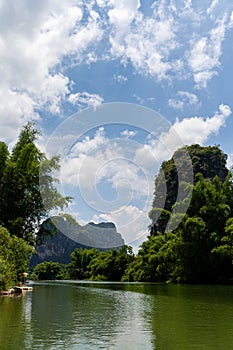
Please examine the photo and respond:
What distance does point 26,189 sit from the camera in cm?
1991

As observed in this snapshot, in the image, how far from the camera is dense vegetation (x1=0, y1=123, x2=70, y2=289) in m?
18.9

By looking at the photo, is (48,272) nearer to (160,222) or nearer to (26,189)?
(160,222)

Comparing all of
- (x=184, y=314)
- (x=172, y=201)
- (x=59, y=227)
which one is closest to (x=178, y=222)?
(x=59, y=227)

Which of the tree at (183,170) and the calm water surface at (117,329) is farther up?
the tree at (183,170)

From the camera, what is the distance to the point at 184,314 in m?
8.88

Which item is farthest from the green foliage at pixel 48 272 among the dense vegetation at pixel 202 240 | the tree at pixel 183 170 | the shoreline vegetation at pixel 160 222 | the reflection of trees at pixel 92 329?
the reflection of trees at pixel 92 329

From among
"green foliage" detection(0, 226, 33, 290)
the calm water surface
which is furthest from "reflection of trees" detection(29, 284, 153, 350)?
"green foliage" detection(0, 226, 33, 290)

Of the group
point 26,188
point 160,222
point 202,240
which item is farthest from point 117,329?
point 160,222

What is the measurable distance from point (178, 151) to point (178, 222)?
2343 cm

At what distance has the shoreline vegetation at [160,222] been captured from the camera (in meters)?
18.7

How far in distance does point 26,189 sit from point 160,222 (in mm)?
28723

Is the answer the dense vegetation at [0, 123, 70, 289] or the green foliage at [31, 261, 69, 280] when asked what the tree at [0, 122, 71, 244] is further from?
the green foliage at [31, 261, 69, 280]

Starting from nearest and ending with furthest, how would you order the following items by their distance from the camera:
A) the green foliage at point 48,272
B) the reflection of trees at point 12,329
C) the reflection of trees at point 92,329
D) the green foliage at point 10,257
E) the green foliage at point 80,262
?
the reflection of trees at point 12,329 → the reflection of trees at point 92,329 → the green foliage at point 10,257 → the green foliage at point 80,262 → the green foliage at point 48,272

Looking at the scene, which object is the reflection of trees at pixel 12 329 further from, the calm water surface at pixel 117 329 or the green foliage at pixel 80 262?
the green foliage at pixel 80 262
